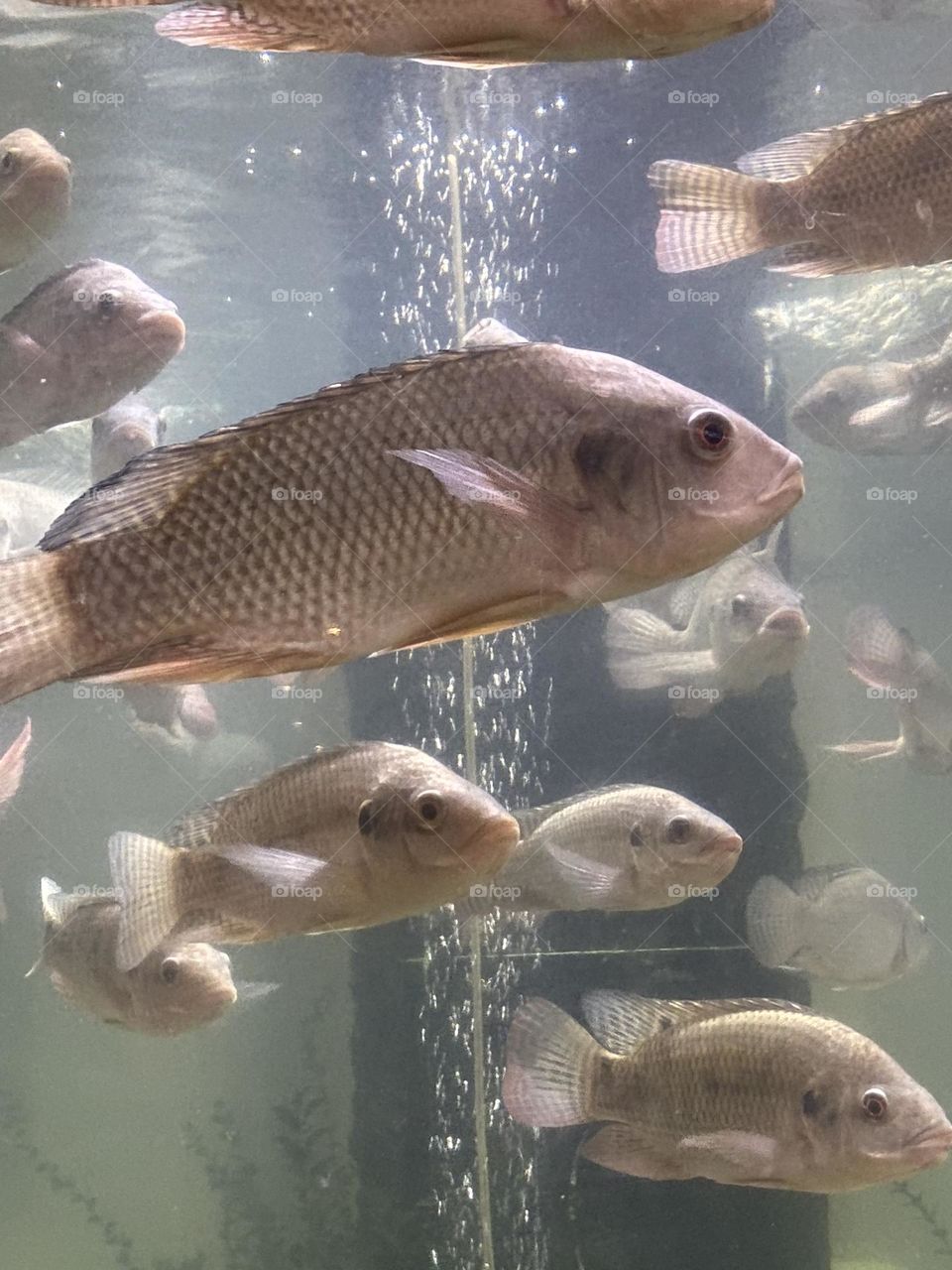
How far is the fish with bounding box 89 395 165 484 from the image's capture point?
421 centimetres

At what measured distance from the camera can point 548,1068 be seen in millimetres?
2830

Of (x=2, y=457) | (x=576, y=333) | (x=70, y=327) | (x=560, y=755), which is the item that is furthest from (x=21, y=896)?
(x=70, y=327)

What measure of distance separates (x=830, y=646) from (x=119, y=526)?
8161 millimetres

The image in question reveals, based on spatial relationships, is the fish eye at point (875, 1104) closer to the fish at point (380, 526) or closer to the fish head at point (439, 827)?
the fish head at point (439, 827)

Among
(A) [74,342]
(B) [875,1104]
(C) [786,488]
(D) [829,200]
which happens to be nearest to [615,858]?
(B) [875,1104]

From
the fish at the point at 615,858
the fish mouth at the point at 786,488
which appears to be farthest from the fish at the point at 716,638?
the fish mouth at the point at 786,488

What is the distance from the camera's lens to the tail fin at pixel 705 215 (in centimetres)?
246

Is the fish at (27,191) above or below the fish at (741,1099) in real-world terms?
above

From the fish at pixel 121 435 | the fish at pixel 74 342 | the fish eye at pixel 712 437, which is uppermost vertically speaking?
the fish eye at pixel 712 437

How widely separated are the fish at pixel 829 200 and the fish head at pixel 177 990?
233 centimetres

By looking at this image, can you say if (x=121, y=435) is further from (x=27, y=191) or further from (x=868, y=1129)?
(x=868, y=1129)

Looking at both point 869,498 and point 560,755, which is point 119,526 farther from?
point 869,498

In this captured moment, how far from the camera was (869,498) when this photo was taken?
10266 millimetres

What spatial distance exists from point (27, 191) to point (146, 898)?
2.11 meters
